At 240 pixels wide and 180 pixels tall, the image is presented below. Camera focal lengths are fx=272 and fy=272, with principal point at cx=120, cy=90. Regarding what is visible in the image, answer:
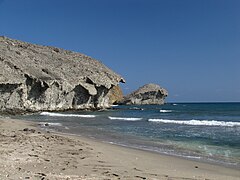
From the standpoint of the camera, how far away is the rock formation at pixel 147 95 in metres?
113

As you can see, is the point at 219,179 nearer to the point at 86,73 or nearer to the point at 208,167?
the point at 208,167

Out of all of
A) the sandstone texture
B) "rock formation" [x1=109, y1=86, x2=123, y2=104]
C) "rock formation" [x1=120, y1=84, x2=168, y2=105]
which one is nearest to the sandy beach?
the sandstone texture

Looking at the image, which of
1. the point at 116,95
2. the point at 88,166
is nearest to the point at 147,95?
the point at 116,95

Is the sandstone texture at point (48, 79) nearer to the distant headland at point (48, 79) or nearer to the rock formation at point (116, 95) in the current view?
the distant headland at point (48, 79)

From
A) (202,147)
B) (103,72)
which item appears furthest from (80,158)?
(103,72)

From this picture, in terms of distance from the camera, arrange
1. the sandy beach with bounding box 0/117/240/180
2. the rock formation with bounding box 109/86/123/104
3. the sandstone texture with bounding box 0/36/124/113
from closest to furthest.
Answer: the sandy beach with bounding box 0/117/240/180 → the sandstone texture with bounding box 0/36/124/113 → the rock formation with bounding box 109/86/123/104

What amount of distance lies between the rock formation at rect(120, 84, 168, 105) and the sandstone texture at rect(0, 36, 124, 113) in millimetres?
47135

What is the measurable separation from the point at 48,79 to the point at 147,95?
239 ft

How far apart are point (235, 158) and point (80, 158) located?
577 centimetres

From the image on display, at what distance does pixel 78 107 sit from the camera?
176ft

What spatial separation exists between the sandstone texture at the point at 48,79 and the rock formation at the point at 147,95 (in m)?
47.1

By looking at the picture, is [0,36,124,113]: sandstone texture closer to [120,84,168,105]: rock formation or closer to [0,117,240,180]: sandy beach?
[0,117,240,180]: sandy beach

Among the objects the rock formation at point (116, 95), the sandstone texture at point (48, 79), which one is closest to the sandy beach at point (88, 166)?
the sandstone texture at point (48, 79)

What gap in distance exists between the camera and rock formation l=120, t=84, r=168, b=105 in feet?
370
